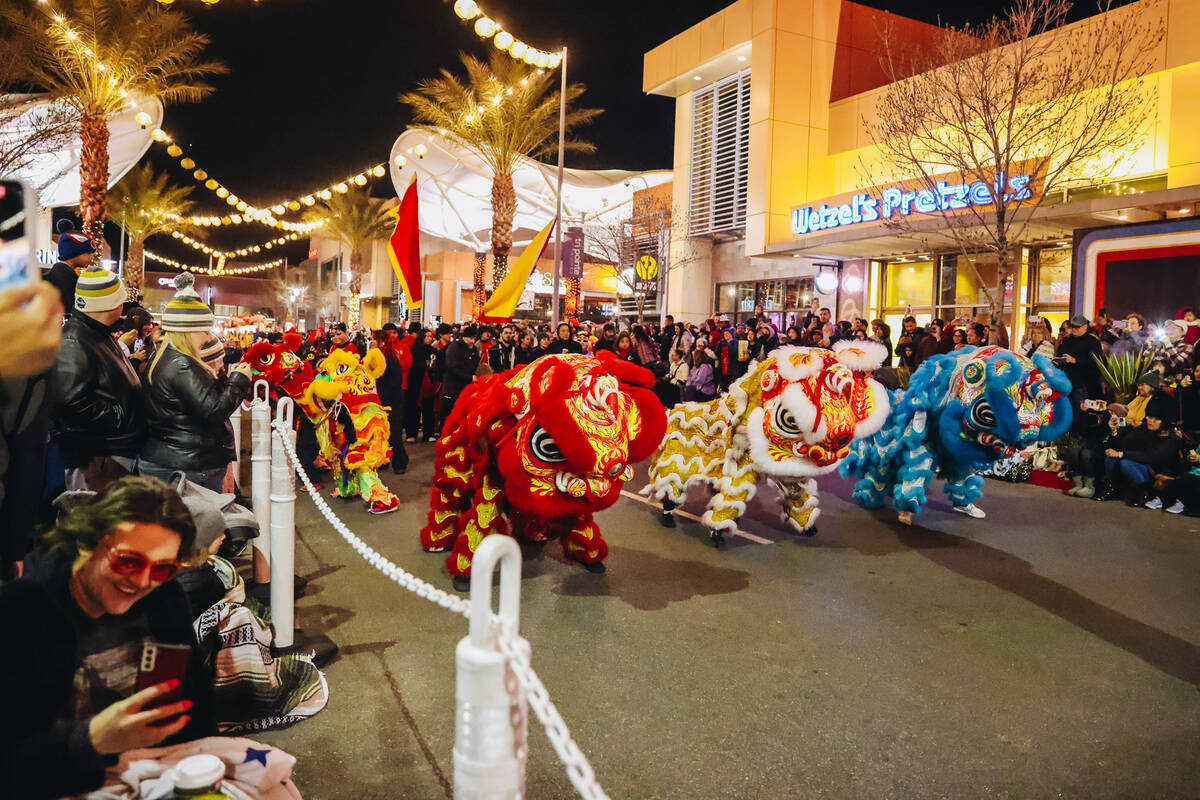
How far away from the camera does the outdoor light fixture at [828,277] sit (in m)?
21.7

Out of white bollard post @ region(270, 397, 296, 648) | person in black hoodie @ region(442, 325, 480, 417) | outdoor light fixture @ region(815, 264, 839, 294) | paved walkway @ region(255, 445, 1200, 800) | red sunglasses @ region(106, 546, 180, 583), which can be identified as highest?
outdoor light fixture @ region(815, 264, 839, 294)

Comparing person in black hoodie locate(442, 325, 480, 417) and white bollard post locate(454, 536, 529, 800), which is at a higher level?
person in black hoodie locate(442, 325, 480, 417)

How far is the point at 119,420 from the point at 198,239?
141 feet

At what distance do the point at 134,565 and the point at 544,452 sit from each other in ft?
9.11

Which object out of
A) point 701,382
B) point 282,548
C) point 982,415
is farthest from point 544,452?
point 701,382

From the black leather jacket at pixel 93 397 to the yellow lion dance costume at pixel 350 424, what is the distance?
141 inches

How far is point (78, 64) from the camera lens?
51.3 feet

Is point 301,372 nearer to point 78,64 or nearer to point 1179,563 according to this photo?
point 1179,563

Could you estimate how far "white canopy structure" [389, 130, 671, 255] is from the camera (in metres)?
34.1

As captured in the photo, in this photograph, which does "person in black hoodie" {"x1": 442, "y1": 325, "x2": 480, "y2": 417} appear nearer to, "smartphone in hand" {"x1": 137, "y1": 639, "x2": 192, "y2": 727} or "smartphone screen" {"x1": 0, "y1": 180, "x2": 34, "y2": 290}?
"smartphone in hand" {"x1": 137, "y1": 639, "x2": 192, "y2": 727}

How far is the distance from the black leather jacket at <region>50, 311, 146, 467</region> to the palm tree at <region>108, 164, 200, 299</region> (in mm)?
29691

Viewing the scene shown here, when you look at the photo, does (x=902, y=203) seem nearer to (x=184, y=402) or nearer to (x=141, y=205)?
(x=184, y=402)

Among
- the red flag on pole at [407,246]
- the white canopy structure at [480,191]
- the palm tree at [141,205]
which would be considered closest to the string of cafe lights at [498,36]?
the red flag on pole at [407,246]

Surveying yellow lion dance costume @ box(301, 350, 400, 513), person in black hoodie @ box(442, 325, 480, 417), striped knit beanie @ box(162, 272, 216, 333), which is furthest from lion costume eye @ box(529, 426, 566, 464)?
person in black hoodie @ box(442, 325, 480, 417)
